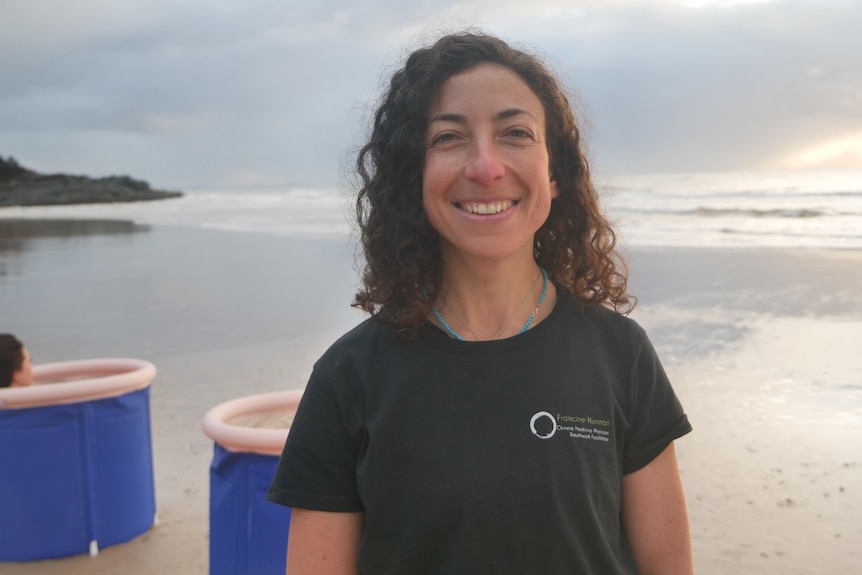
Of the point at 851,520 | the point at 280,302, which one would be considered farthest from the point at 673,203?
the point at 851,520

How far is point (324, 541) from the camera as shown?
159 cm

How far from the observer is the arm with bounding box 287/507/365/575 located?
159 cm

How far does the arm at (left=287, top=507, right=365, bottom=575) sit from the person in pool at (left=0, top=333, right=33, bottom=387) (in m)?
3.15

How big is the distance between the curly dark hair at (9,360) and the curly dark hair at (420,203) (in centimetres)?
300

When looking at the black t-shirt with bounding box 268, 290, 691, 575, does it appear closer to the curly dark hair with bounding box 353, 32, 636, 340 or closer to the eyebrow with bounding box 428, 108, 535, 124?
the curly dark hair with bounding box 353, 32, 636, 340

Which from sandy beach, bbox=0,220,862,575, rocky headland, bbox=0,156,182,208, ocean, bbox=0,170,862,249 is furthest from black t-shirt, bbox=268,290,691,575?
rocky headland, bbox=0,156,182,208

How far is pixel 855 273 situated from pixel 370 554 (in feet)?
42.5

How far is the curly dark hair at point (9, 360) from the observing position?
4186 mm

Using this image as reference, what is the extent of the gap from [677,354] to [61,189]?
54965 millimetres

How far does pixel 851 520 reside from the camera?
4.51m

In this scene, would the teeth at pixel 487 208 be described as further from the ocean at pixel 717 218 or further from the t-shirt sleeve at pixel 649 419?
the ocean at pixel 717 218

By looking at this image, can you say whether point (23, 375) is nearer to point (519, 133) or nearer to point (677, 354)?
point (519, 133)

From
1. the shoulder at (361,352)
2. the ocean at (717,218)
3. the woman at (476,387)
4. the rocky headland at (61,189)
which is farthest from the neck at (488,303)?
the rocky headland at (61,189)

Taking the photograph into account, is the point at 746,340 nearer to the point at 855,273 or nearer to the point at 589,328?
the point at 855,273
